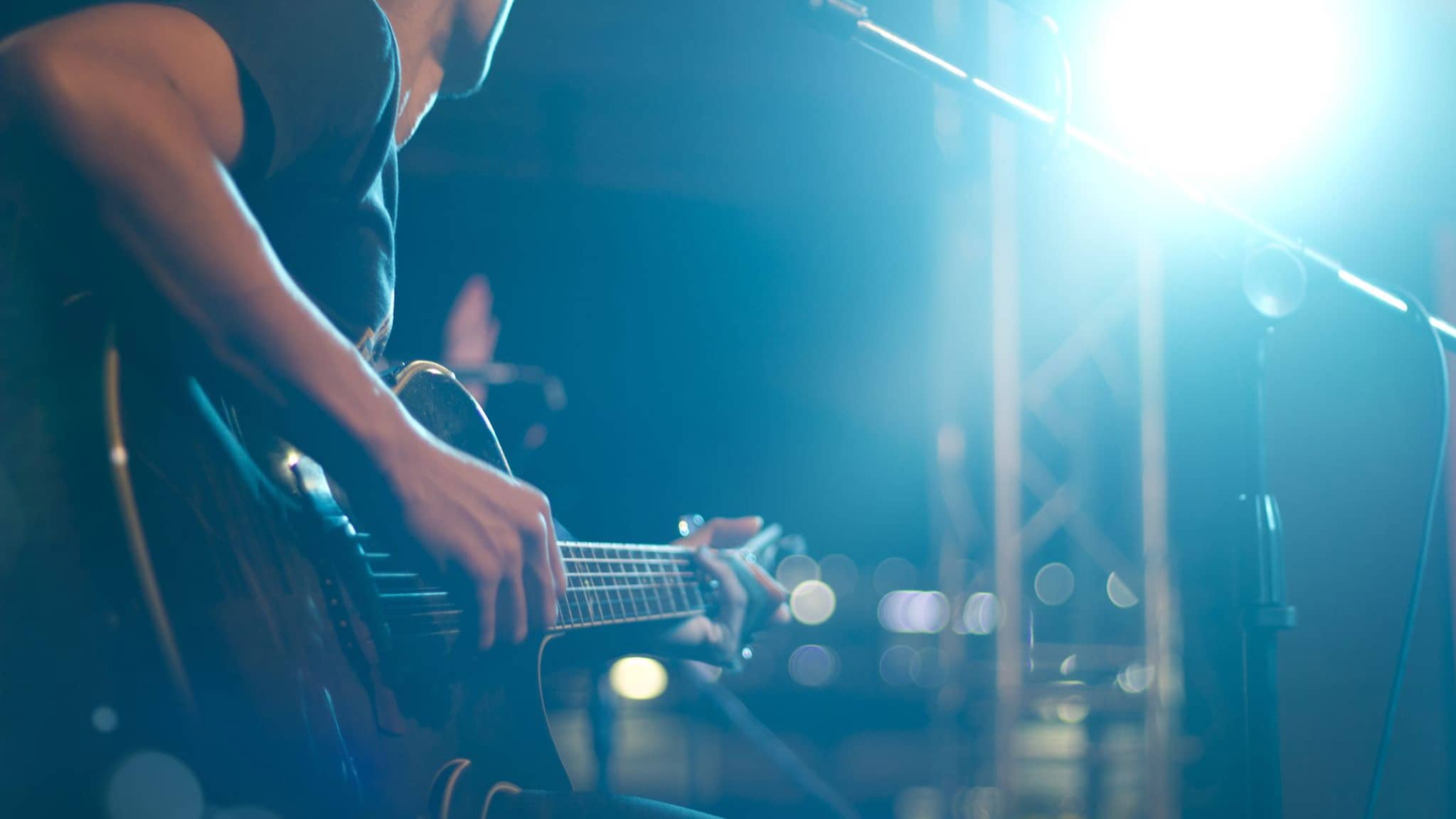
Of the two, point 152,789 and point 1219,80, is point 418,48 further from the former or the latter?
point 1219,80

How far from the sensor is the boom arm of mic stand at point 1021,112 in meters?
1.20

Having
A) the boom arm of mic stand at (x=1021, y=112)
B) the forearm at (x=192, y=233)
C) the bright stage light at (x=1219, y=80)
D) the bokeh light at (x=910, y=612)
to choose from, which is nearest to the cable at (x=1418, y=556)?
the boom arm of mic stand at (x=1021, y=112)

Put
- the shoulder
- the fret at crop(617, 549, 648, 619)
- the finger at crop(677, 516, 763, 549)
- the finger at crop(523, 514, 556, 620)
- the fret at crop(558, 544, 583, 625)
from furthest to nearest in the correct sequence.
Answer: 1. the finger at crop(677, 516, 763, 549)
2. the fret at crop(617, 549, 648, 619)
3. the fret at crop(558, 544, 583, 625)
4. the finger at crop(523, 514, 556, 620)
5. the shoulder

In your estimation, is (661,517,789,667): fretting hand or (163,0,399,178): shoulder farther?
(661,517,789,667): fretting hand

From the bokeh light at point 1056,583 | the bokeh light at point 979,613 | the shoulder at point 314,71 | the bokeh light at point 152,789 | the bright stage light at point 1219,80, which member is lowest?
the bokeh light at point 152,789

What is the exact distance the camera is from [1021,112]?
4.47 ft

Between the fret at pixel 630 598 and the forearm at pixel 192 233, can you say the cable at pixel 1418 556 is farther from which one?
the forearm at pixel 192 233

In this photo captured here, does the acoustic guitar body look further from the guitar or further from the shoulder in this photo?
the shoulder

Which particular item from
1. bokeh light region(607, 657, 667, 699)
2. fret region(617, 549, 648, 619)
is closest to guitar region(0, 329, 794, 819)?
fret region(617, 549, 648, 619)

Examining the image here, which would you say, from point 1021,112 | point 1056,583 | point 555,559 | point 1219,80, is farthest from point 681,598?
point 1056,583

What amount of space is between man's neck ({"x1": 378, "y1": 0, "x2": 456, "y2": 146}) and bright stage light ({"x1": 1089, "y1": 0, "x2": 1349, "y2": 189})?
1192 mm

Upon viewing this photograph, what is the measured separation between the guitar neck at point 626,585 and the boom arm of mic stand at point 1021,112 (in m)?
0.76

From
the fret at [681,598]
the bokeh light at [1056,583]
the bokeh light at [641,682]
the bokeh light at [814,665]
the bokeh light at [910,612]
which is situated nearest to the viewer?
the fret at [681,598]

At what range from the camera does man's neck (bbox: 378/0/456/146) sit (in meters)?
1.26
